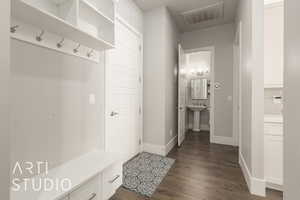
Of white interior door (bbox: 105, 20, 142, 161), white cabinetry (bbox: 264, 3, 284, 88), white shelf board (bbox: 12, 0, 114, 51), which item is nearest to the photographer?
white shelf board (bbox: 12, 0, 114, 51)

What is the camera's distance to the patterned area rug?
1882 mm

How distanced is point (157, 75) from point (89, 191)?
7.29ft

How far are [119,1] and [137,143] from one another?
2.48 meters

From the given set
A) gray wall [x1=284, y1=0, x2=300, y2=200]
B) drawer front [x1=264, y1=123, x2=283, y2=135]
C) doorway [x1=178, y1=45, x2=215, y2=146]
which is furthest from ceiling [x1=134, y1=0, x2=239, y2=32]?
gray wall [x1=284, y1=0, x2=300, y2=200]

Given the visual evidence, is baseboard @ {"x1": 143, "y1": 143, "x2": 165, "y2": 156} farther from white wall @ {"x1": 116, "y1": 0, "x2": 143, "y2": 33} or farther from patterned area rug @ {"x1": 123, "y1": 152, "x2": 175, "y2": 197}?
white wall @ {"x1": 116, "y1": 0, "x2": 143, "y2": 33}

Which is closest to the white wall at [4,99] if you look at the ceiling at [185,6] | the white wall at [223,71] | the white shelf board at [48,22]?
the white shelf board at [48,22]

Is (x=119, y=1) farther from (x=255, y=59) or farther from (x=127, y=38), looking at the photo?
(x=255, y=59)

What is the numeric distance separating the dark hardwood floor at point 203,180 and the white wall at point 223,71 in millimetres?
726

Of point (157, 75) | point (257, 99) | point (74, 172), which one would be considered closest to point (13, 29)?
point (74, 172)

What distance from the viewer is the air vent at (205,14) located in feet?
9.60

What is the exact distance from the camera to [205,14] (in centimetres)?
321

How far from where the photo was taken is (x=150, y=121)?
3023 mm

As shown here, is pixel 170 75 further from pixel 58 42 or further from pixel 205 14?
pixel 58 42

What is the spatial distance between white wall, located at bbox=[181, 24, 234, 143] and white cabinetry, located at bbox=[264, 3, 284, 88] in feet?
4.97
